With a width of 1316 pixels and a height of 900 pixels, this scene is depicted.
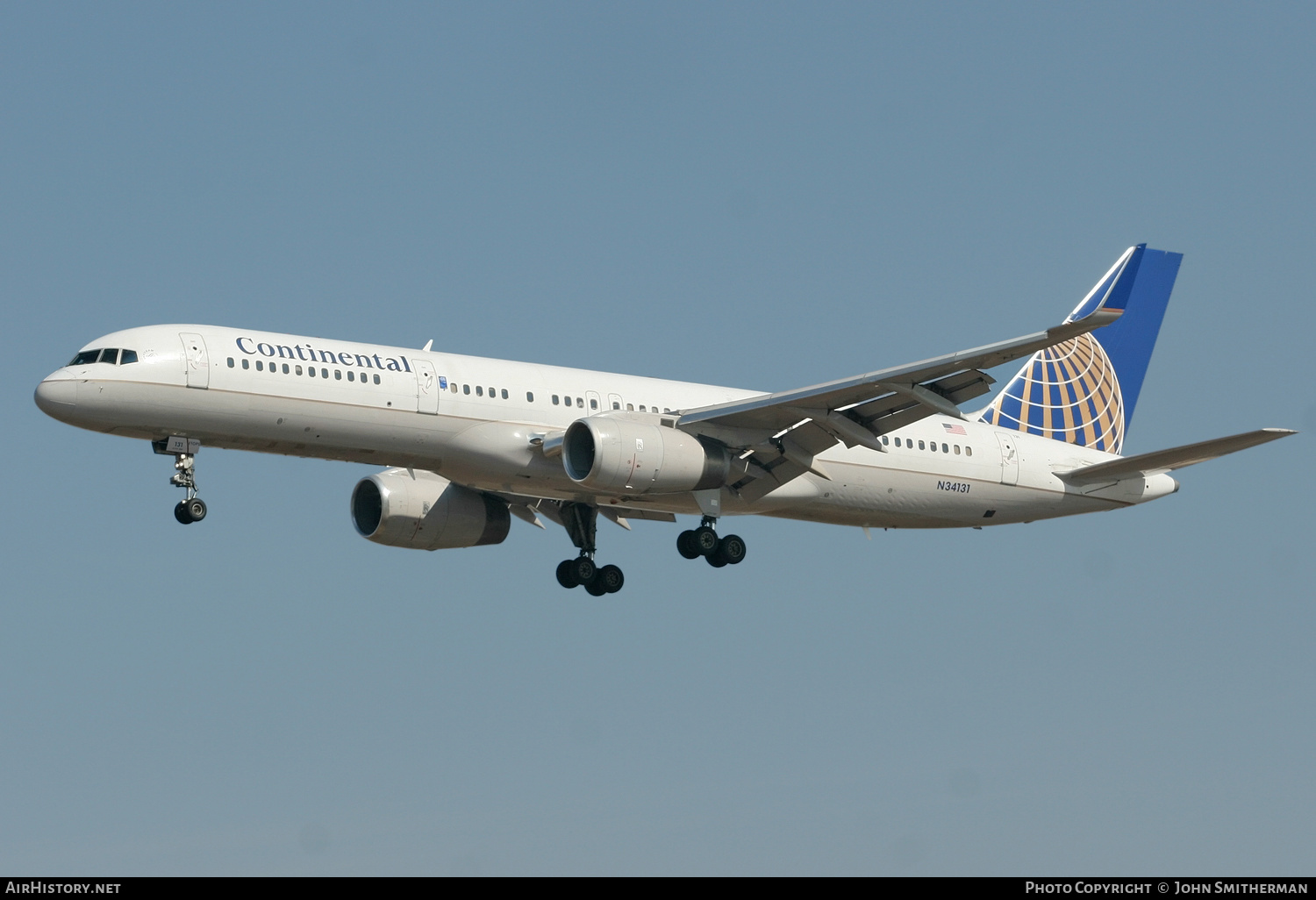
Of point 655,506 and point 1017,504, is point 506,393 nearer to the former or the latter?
point 655,506

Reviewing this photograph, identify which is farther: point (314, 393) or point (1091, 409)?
point (1091, 409)

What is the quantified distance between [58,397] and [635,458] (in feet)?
36.8

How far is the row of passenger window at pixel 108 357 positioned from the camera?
3406cm

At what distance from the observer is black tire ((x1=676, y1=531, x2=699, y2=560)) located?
38969 mm

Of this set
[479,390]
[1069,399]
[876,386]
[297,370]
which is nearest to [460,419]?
[479,390]

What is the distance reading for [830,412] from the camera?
3675 centimetres

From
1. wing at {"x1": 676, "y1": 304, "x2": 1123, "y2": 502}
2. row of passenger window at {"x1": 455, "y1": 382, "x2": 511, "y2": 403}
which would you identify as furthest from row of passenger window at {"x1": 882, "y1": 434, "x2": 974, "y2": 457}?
row of passenger window at {"x1": 455, "y1": 382, "x2": 511, "y2": 403}

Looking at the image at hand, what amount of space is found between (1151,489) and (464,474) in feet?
55.4

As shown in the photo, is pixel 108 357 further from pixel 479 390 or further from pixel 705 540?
pixel 705 540

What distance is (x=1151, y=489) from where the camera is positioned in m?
42.6

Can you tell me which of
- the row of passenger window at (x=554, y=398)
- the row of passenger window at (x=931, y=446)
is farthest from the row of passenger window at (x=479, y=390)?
the row of passenger window at (x=931, y=446)
